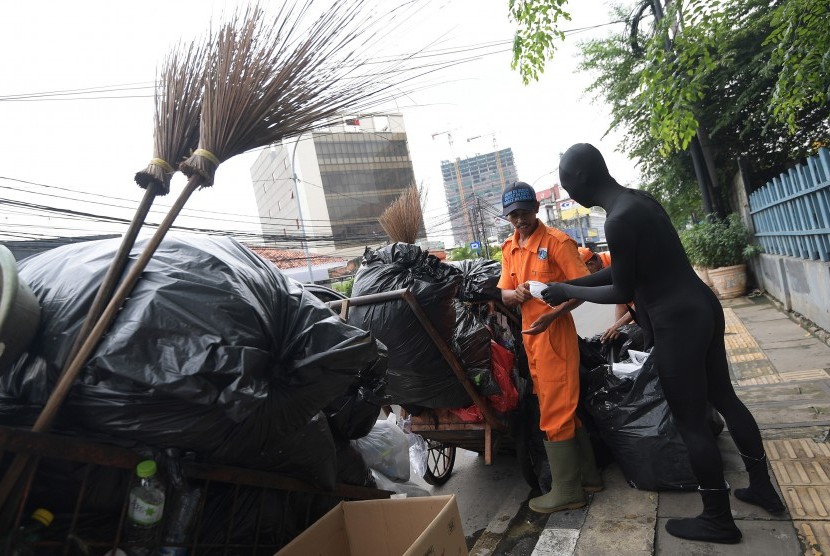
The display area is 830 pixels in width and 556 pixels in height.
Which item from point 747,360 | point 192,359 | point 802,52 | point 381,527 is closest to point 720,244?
point 747,360

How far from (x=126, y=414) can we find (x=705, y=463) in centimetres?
208

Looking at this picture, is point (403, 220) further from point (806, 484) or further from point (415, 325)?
point (806, 484)

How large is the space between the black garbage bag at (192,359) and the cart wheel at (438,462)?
2118mm

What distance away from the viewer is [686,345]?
2.16 meters

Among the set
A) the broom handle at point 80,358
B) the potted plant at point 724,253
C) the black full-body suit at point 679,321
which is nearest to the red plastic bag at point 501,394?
the black full-body suit at point 679,321

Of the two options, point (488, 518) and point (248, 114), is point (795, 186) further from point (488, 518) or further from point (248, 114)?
point (248, 114)

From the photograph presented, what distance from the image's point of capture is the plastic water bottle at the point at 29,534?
1.11m

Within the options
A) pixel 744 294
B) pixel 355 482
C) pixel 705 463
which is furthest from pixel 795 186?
pixel 355 482

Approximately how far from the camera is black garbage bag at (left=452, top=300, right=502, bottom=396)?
288 cm

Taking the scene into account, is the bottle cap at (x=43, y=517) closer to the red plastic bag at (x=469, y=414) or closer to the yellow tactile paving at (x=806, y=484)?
the red plastic bag at (x=469, y=414)

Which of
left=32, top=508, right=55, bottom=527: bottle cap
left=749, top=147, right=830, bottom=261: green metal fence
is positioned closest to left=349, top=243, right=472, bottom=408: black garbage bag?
left=32, top=508, right=55, bottom=527: bottle cap

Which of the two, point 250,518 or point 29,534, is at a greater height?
point 29,534

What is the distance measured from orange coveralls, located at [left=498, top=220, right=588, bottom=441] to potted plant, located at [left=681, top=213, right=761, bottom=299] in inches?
282

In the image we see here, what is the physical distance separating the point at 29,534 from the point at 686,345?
2193 millimetres
